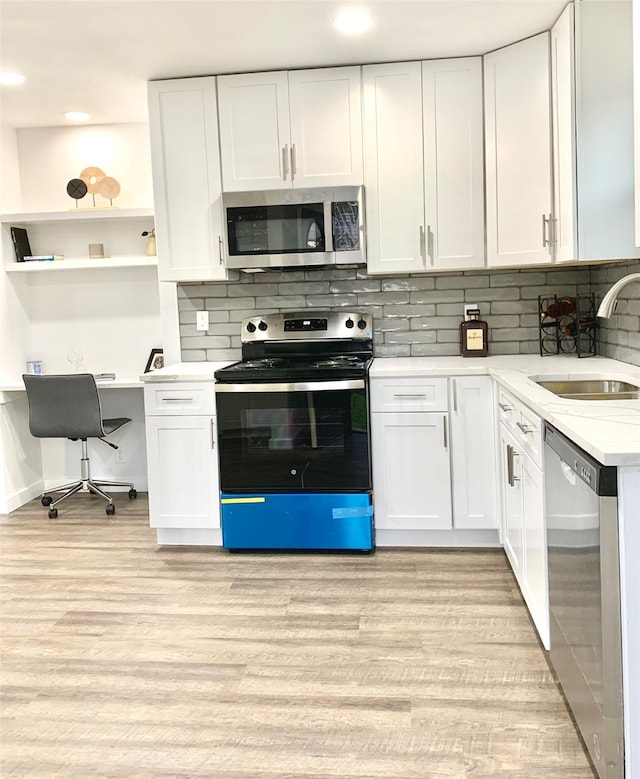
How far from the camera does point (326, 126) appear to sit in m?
3.92

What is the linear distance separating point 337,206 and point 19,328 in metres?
2.40

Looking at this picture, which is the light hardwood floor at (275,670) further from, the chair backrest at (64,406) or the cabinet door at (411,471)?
the chair backrest at (64,406)

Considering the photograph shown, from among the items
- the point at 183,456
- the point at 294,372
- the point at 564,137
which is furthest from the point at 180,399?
the point at 564,137

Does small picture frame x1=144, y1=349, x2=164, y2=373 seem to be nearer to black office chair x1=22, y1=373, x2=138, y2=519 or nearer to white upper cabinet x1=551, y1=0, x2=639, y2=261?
black office chair x1=22, y1=373, x2=138, y2=519

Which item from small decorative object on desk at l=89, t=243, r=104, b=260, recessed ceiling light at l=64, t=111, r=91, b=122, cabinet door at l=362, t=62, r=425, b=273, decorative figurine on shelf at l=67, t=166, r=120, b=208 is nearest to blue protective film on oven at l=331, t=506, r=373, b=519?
cabinet door at l=362, t=62, r=425, b=273

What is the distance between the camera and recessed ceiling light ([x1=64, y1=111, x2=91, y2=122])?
4.64 meters

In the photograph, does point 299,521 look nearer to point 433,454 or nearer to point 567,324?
point 433,454

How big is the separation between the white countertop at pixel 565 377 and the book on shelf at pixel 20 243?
8.04 ft

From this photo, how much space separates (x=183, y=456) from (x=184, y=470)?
7 centimetres

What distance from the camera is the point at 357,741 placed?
7.14 ft

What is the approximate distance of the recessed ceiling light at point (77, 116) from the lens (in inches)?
183

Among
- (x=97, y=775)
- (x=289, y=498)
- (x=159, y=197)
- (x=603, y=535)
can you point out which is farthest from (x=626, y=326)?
(x=97, y=775)

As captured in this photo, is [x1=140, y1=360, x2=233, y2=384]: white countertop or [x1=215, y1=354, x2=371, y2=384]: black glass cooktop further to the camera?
[x1=140, y1=360, x2=233, y2=384]: white countertop

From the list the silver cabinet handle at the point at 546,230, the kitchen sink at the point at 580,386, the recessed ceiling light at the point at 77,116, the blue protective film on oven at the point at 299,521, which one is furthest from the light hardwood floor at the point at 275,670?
the recessed ceiling light at the point at 77,116
